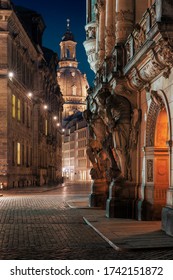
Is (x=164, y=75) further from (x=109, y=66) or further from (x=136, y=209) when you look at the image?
(x=109, y=66)

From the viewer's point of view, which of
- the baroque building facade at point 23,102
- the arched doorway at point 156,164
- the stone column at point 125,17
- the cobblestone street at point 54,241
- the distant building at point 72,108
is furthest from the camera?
the distant building at point 72,108

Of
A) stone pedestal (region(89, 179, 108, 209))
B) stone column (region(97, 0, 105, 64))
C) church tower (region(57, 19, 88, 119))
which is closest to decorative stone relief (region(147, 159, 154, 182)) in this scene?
stone pedestal (region(89, 179, 108, 209))

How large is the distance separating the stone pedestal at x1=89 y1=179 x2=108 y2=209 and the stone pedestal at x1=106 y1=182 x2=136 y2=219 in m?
4.54

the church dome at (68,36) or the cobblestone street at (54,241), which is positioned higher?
the church dome at (68,36)

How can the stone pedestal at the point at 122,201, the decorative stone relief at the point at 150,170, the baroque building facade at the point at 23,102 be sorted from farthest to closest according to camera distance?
the baroque building facade at the point at 23,102, the stone pedestal at the point at 122,201, the decorative stone relief at the point at 150,170

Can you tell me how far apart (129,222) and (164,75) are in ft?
16.6

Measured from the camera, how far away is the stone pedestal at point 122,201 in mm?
19516

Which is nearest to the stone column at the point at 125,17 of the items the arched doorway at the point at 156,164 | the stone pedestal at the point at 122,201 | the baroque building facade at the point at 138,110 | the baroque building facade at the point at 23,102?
the baroque building facade at the point at 138,110

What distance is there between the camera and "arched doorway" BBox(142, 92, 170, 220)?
57.1ft

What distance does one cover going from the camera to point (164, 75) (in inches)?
587

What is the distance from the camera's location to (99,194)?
25.0 meters

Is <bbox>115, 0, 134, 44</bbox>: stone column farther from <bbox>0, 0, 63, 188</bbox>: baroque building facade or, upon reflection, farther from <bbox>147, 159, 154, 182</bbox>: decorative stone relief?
<bbox>0, 0, 63, 188</bbox>: baroque building facade

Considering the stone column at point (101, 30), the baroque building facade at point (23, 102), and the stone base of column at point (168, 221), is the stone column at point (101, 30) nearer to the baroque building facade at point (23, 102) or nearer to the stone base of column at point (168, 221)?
the stone base of column at point (168, 221)
